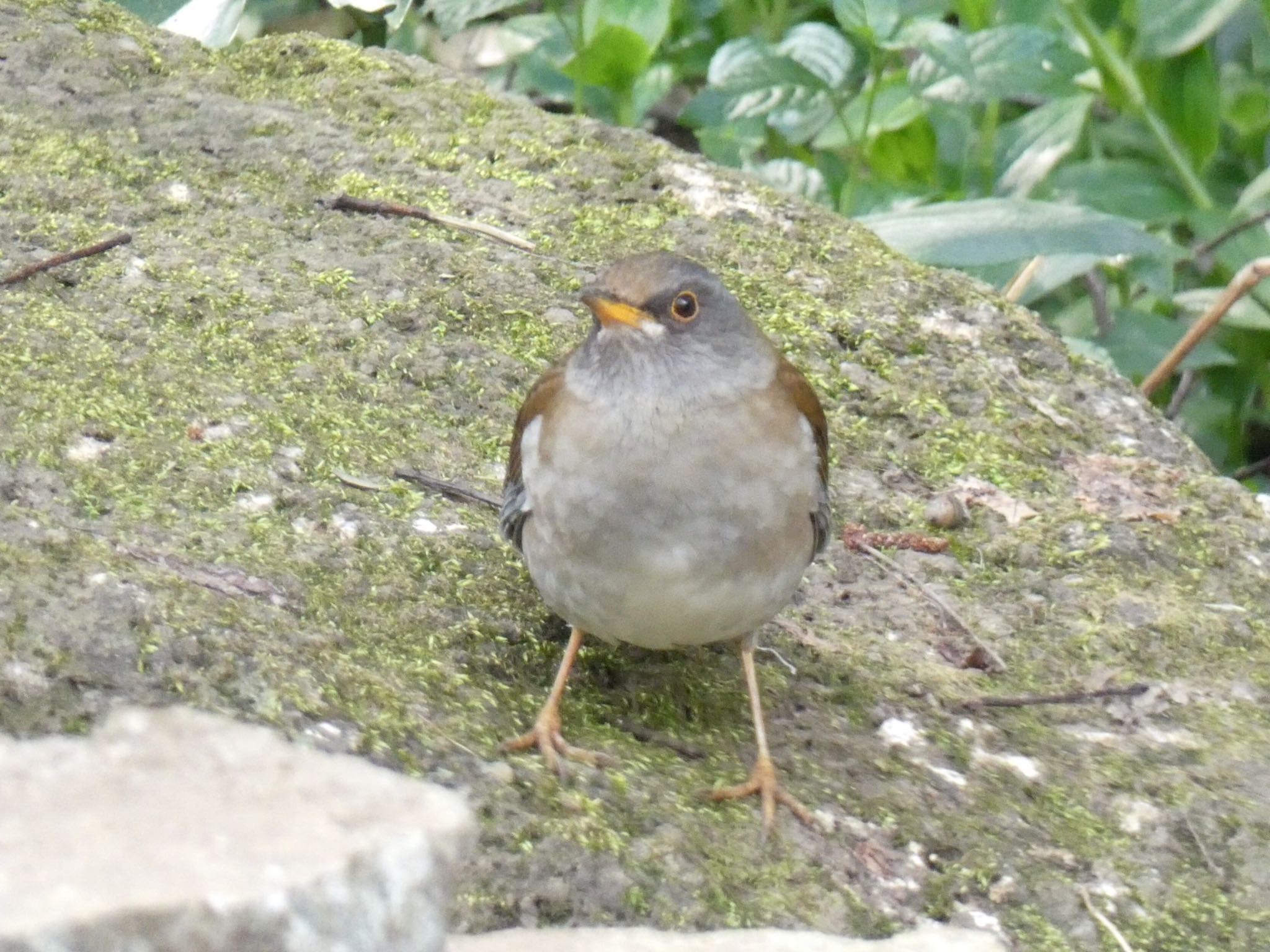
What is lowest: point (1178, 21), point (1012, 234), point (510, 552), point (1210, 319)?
point (510, 552)

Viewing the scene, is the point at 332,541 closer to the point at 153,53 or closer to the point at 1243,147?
the point at 153,53

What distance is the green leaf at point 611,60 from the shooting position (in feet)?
20.0

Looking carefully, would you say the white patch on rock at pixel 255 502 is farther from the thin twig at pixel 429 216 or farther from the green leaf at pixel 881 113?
the green leaf at pixel 881 113

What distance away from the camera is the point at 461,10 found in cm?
567

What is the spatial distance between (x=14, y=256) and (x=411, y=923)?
343cm

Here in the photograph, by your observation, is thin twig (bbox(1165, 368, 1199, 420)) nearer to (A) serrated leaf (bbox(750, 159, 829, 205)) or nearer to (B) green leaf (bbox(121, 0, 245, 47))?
(A) serrated leaf (bbox(750, 159, 829, 205))

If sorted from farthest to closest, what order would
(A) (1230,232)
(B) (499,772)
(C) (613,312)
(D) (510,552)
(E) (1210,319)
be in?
(A) (1230,232) → (E) (1210,319) → (D) (510,552) → (C) (613,312) → (B) (499,772)

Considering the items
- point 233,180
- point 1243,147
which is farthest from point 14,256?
point 1243,147

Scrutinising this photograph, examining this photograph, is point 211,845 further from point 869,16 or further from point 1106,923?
point 869,16

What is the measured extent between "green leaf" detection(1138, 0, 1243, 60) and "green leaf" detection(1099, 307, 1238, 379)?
1094 millimetres

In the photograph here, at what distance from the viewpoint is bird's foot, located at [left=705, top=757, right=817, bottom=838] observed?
3414 millimetres

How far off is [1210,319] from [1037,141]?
110 centimetres

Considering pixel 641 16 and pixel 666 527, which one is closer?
pixel 666 527

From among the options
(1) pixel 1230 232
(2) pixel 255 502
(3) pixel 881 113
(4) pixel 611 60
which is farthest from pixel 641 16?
(2) pixel 255 502
